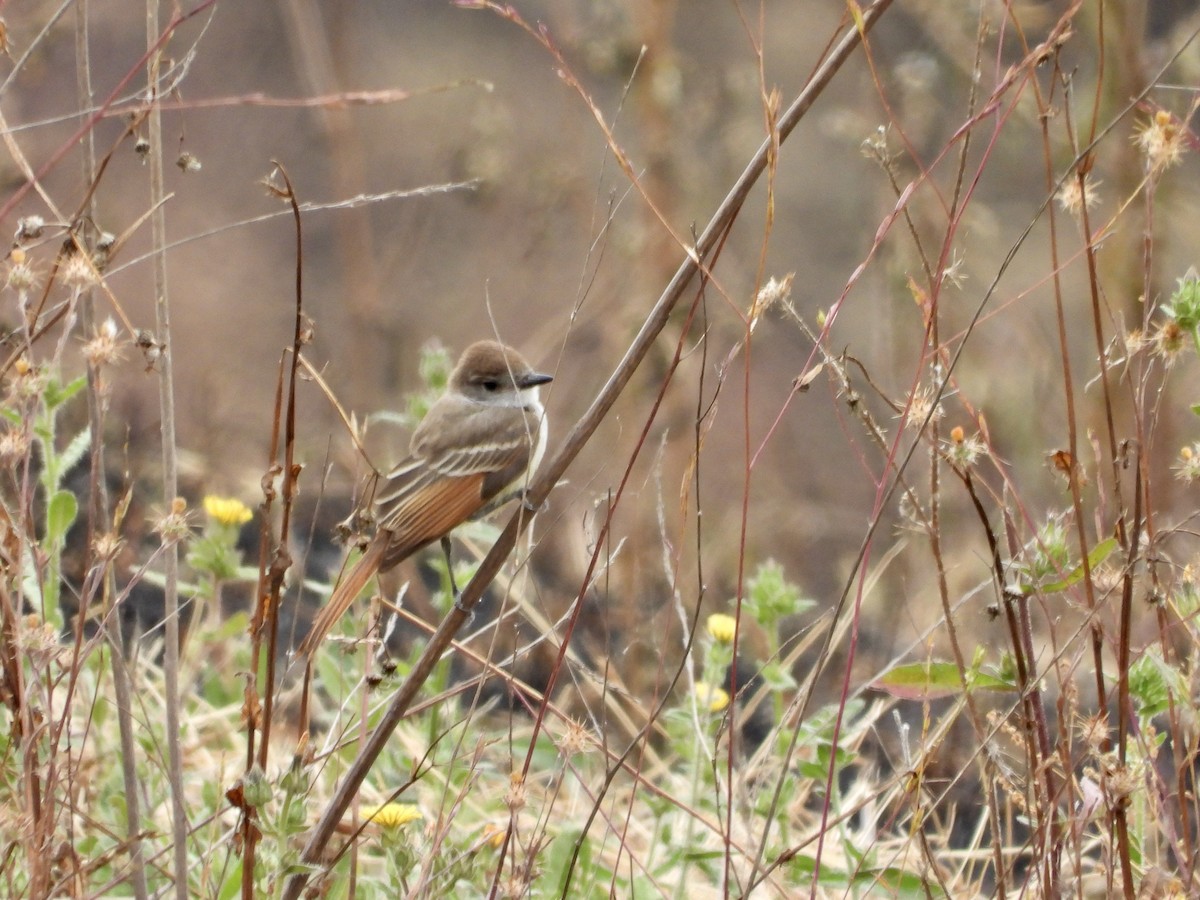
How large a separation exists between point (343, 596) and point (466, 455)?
4.14 feet

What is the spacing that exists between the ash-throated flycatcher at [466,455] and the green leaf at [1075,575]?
1.82m

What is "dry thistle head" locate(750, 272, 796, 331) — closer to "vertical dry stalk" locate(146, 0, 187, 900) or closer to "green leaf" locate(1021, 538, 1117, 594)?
"green leaf" locate(1021, 538, 1117, 594)

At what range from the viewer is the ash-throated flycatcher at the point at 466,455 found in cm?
396

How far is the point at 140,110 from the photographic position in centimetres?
200

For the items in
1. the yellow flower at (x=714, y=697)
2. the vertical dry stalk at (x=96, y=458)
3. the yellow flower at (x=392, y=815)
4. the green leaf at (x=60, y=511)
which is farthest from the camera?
the yellow flower at (x=714, y=697)

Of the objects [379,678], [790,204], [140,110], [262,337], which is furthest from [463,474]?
[790,204]

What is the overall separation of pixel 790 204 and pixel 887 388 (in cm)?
367

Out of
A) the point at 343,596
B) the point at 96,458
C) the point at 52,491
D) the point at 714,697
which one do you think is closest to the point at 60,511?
the point at 52,491

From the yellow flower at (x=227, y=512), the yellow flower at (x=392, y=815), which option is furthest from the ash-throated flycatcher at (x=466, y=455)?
the yellow flower at (x=392, y=815)

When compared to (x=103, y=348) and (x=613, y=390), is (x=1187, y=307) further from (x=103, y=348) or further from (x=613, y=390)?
(x=103, y=348)

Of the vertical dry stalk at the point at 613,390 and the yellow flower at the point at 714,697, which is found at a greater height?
the vertical dry stalk at the point at 613,390

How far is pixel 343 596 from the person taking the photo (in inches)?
127

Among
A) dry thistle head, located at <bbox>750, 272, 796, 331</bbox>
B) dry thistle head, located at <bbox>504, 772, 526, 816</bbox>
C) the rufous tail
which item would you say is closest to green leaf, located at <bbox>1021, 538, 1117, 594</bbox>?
dry thistle head, located at <bbox>750, 272, 796, 331</bbox>

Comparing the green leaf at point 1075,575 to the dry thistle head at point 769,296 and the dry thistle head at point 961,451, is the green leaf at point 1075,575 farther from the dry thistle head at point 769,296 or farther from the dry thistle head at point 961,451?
the dry thistle head at point 769,296
